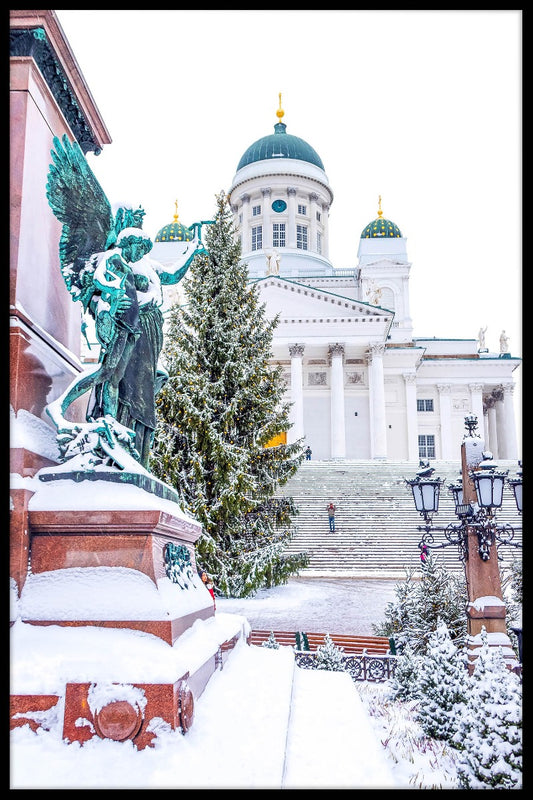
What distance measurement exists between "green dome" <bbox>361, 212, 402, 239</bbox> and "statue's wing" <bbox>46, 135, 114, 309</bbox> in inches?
2076

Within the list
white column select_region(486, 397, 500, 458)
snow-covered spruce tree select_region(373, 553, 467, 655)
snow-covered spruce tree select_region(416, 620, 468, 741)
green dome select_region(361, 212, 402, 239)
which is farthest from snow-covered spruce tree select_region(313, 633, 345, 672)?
green dome select_region(361, 212, 402, 239)

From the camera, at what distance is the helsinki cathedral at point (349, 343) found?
44031 mm

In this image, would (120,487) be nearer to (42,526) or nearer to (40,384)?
(42,526)

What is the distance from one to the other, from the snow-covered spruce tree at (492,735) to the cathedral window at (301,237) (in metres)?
55.4

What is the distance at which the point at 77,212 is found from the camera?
4758 millimetres

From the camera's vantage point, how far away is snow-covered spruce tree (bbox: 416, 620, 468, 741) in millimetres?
5211

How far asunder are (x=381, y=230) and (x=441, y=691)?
175 feet

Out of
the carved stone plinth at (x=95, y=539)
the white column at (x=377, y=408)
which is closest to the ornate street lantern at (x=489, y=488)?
the carved stone plinth at (x=95, y=539)

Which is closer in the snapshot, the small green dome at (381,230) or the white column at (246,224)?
the small green dome at (381,230)

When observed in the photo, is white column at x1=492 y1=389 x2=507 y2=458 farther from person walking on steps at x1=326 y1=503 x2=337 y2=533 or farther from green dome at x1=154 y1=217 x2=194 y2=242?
person walking on steps at x1=326 y1=503 x2=337 y2=533

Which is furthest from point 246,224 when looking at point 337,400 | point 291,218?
point 337,400

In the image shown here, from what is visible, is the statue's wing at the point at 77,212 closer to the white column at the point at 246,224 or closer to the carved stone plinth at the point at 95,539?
the carved stone plinth at the point at 95,539

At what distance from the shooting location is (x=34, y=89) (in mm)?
5062
